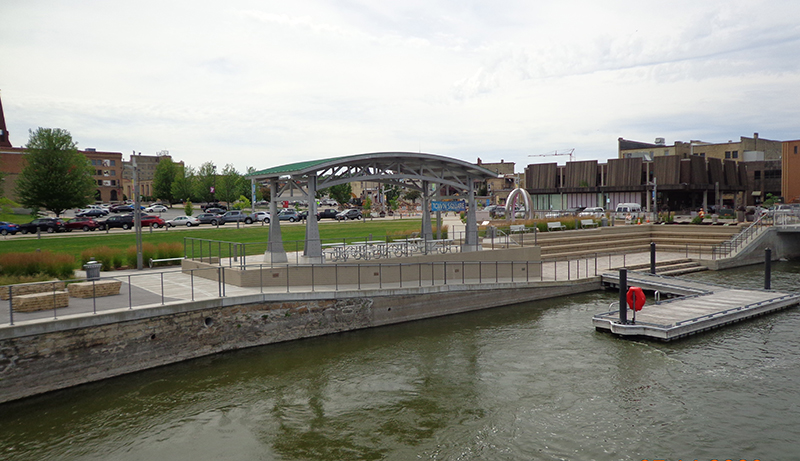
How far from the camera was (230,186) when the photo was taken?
3504 inches

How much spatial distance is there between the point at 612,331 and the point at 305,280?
10.9 meters

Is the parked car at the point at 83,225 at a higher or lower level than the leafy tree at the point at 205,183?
lower

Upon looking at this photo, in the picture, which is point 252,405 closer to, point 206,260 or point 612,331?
point 206,260

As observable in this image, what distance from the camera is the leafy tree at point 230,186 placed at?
89188 mm

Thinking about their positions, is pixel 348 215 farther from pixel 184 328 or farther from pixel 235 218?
pixel 184 328

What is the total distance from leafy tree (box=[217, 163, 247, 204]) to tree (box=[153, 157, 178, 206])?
1508 cm

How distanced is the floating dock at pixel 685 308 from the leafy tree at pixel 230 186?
74.3 m

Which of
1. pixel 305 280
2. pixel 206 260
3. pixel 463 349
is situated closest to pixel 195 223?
pixel 206 260

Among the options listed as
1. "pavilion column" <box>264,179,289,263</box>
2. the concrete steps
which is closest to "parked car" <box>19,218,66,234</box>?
"pavilion column" <box>264,179,289,263</box>

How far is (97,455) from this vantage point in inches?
415

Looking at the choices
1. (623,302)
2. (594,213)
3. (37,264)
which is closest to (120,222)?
(37,264)

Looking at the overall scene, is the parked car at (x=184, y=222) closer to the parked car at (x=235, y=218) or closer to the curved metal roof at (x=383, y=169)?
the parked car at (x=235, y=218)

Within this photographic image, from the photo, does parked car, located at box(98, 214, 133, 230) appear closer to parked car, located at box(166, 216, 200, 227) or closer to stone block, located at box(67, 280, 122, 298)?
parked car, located at box(166, 216, 200, 227)

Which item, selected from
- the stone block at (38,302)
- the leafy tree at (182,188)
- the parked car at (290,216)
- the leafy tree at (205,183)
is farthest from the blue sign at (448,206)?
the leafy tree at (182,188)
